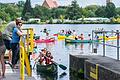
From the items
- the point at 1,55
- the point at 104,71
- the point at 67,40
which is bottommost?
the point at 67,40

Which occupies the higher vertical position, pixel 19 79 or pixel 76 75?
pixel 19 79

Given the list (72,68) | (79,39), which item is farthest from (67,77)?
(79,39)

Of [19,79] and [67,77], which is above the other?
[19,79]

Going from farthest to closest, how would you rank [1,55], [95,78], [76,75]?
[76,75]
[95,78]
[1,55]

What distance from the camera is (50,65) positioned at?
2547cm

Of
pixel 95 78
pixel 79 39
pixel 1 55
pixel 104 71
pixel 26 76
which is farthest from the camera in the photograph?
pixel 79 39

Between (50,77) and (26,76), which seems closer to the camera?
(26,76)

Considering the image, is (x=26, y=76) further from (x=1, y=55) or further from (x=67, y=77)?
(x=67, y=77)

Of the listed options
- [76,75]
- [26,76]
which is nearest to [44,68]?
[76,75]

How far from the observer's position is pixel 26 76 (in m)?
16.4

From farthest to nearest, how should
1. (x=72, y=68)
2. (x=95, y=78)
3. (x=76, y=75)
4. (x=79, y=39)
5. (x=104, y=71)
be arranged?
1. (x=79, y=39)
2. (x=72, y=68)
3. (x=76, y=75)
4. (x=95, y=78)
5. (x=104, y=71)

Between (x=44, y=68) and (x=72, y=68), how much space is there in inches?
61.7

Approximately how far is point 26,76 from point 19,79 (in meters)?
0.93

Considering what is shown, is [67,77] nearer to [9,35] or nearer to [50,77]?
[50,77]
